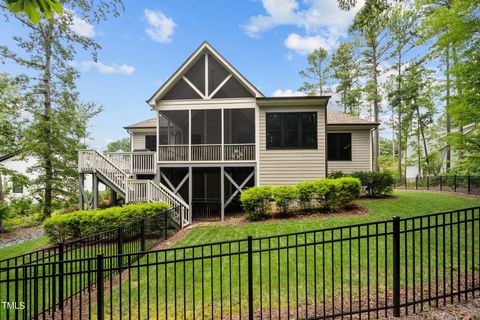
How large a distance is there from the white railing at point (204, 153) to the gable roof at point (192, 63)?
275 cm

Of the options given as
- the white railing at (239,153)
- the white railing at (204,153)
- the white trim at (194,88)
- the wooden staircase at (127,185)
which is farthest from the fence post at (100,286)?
the white trim at (194,88)

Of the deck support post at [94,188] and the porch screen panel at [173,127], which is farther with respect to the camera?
the porch screen panel at [173,127]

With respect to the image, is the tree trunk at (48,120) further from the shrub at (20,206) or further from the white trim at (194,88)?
the white trim at (194,88)

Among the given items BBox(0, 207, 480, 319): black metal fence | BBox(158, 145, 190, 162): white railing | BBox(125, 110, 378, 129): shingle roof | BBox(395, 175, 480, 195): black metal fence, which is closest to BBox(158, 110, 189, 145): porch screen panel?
BBox(158, 145, 190, 162): white railing

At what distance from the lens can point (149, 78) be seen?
925 inches

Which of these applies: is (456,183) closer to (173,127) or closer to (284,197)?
(284,197)

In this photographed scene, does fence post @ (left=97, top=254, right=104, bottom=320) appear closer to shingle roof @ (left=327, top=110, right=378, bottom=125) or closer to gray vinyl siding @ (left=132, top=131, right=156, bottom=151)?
shingle roof @ (left=327, top=110, right=378, bottom=125)

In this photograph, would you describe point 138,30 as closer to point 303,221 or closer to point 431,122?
point 303,221

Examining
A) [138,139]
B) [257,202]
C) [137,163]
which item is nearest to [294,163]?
[257,202]

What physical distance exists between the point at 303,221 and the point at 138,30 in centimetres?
1410

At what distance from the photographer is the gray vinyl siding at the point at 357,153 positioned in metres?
16.5

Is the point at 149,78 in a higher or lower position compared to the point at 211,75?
higher

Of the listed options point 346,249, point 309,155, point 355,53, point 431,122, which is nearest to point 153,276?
point 346,249

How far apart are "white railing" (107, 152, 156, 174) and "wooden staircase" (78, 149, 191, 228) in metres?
1.34
